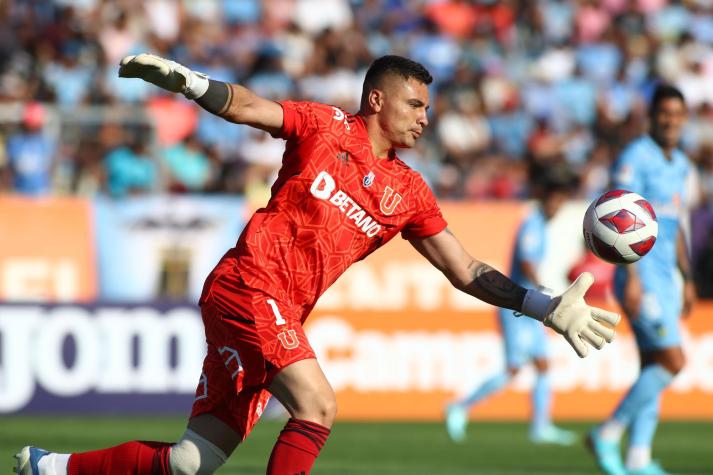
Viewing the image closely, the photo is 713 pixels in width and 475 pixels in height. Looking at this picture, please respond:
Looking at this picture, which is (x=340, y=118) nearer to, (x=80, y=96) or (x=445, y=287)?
(x=445, y=287)

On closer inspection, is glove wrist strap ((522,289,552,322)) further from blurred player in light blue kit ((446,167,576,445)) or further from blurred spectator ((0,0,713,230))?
blurred spectator ((0,0,713,230))

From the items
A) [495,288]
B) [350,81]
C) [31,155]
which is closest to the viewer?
[495,288]

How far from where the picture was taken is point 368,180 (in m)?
7.22

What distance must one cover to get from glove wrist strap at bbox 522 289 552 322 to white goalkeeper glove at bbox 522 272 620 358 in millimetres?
57

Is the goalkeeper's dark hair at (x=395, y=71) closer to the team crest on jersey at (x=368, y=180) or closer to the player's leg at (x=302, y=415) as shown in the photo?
the team crest on jersey at (x=368, y=180)

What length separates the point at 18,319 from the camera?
15.2m

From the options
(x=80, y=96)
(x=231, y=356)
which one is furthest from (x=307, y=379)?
(x=80, y=96)

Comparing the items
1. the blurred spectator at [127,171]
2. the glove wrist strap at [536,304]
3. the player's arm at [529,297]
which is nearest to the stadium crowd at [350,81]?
the blurred spectator at [127,171]

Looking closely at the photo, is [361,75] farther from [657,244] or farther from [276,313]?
[276,313]

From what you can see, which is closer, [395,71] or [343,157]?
[343,157]

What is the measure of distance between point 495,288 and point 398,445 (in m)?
5.79

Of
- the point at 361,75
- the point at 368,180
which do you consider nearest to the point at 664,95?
the point at 368,180

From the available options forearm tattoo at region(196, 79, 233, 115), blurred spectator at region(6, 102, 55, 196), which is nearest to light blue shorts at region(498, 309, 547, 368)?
blurred spectator at region(6, 102, 55, 196)

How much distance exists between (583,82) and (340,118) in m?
15.6
